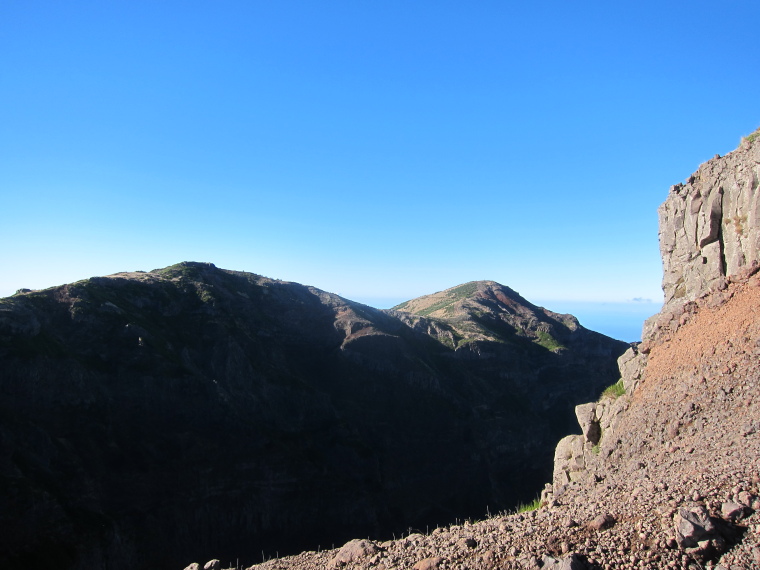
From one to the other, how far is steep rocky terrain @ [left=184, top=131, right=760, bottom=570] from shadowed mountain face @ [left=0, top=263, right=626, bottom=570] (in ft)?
89.9

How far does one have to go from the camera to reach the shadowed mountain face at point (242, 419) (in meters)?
35.7

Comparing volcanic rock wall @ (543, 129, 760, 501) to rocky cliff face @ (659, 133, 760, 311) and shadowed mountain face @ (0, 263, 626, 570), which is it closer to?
rocky cliff face @ (659, 133, 760, 311)

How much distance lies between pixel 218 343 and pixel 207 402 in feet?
30.5

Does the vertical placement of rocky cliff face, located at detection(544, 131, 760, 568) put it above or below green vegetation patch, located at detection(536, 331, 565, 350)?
above

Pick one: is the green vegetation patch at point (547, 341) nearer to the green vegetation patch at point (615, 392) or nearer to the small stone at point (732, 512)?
the green vegetation patch at point (615, 392)

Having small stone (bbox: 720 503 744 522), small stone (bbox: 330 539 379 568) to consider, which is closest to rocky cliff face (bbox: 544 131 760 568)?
small stone (bbox: 720 503 744 522)

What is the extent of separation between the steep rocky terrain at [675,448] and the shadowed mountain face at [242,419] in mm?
27406

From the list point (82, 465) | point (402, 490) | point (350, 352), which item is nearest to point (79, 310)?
point (82, 465)

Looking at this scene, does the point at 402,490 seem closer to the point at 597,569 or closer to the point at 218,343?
the point at 218,343

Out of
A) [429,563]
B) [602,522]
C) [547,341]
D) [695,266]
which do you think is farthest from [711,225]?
[547,341]

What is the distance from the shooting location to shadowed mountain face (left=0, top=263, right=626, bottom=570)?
3572 cm

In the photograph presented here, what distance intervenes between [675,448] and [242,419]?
40639 millimetres

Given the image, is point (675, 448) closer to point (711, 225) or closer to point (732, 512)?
point (732, 512)

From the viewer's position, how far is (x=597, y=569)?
349 inches
